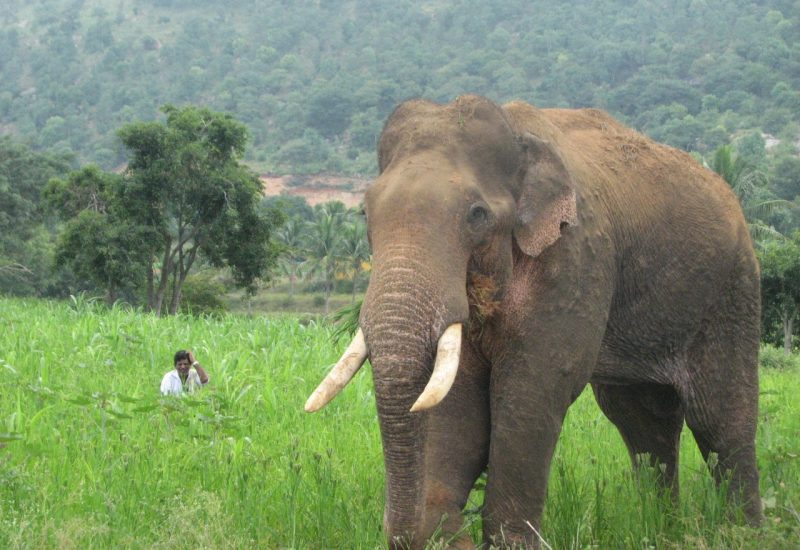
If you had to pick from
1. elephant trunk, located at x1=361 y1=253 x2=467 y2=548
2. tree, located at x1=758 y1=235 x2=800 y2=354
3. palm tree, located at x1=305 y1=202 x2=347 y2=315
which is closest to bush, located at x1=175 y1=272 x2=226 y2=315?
palm tree, located at x1=305 y1=202 x2=347 y2=315

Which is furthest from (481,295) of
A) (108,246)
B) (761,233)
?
(761,233)

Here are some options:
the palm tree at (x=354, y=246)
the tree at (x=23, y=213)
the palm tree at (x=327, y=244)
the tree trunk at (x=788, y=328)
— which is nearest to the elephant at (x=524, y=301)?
the tree trunk at (x=788, y=328)

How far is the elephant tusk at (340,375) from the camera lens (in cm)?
346

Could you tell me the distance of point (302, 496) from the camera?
4902 millimetres

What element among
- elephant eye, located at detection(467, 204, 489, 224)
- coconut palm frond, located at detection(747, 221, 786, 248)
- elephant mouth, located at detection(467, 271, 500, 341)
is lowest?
coconut palm frond, located at detection(747, 221, 786, 248)

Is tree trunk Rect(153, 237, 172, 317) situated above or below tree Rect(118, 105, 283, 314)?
below

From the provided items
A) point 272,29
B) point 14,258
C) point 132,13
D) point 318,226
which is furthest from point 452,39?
point 14,258

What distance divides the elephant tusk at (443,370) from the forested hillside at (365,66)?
11335 cm

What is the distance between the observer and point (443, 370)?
11.1 ft

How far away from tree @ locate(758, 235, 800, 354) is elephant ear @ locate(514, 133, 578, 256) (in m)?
25.1

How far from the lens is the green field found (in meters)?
4.32

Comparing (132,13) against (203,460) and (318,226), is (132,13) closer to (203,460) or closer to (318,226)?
(318,226)

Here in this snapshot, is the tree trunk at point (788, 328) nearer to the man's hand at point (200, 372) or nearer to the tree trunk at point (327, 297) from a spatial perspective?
the man's hand at point (200, 372)

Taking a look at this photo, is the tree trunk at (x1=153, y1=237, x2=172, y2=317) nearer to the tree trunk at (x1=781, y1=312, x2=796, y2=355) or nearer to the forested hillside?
the tree trunk at (x1=781, y1=312, x2=796, y2=355)
